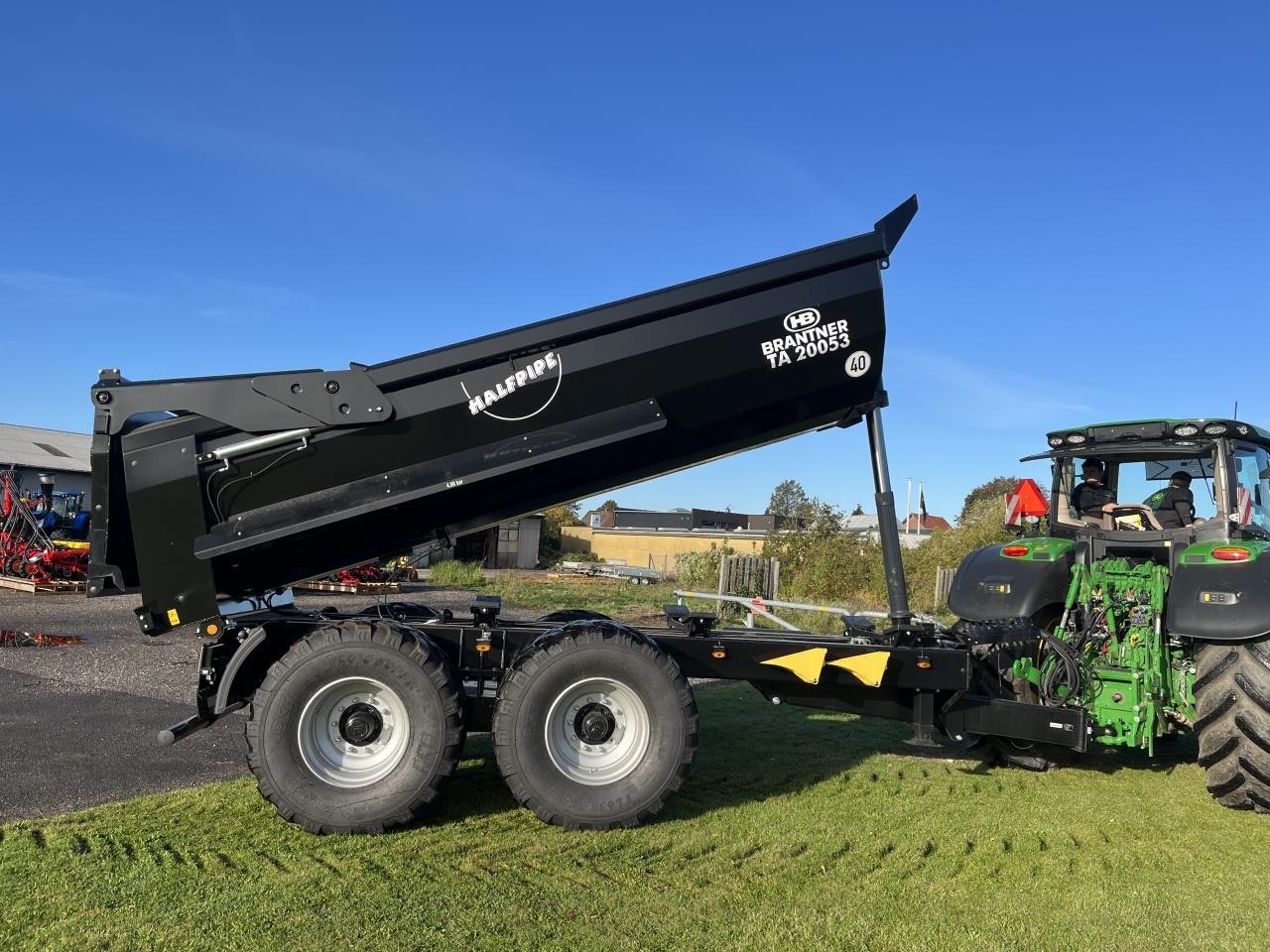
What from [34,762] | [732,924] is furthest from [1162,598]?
[34,762]

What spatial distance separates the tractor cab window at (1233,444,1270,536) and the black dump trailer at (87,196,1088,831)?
8.69ft

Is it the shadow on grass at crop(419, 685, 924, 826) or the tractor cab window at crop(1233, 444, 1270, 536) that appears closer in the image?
the shadow on grass at crop(419, 685, 924, 826)

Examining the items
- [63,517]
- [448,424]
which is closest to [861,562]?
[448,424]

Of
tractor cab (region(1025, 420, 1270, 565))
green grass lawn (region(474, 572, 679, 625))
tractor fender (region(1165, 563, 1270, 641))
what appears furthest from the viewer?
green grass lawn (region(474, 572, 679, 625))

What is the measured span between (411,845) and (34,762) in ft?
10.6

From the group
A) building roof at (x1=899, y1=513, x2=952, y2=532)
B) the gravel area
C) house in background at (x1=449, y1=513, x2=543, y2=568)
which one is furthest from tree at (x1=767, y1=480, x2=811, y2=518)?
the gravel area

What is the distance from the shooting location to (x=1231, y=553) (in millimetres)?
6648

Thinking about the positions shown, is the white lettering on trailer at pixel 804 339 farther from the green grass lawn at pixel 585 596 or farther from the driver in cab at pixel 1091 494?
the green grass lawn at pixel 585 596

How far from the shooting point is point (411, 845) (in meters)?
5.11

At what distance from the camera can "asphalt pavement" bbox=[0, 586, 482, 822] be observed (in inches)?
240

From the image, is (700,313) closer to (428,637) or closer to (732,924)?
(428,637)

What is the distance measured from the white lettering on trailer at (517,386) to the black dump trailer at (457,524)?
12 mm

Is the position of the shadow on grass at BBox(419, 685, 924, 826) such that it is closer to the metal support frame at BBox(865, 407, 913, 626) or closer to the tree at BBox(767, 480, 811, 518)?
the metal support frame at BBox(865, 407, 913, 626)

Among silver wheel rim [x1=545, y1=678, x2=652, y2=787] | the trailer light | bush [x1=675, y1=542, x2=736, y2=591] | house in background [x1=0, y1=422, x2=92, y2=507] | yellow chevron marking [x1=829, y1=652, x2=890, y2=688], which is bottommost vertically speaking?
silver wheel rim [x1=545, y1=678, x2=652, y2=787]
